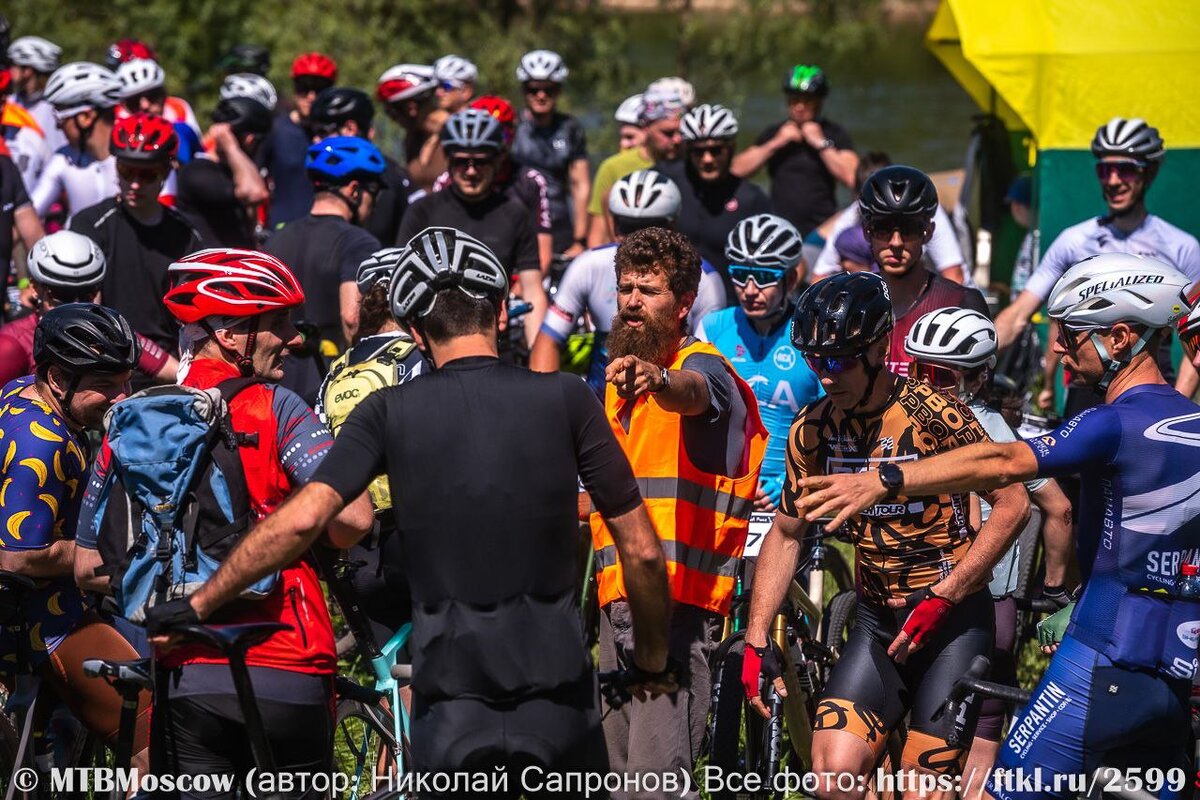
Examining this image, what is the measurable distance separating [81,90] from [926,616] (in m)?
7.56

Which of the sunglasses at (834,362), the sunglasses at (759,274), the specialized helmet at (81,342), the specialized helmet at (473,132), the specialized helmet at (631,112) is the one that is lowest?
the specialized helmet at (81,342)

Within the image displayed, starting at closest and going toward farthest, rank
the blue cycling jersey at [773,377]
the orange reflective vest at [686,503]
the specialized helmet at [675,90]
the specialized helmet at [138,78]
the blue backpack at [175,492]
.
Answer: the blue backpack at [175,492], the orange reflective vest at [686,503], the blue cycling jersey at [773,377], the specialized helmet at [138,78], the specialized helmet at [675,90]

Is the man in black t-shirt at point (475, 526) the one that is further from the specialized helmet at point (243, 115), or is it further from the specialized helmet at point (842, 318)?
the specialized helmet at point (243, 115)

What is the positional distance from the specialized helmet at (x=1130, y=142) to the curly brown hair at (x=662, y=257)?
442cm

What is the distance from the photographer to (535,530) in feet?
13.0

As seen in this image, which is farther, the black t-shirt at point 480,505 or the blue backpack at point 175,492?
the blue backpack at point 175,492

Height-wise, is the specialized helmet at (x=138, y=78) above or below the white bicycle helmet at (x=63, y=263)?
above

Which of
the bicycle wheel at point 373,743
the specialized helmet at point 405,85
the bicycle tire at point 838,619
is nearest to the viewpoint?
the bicycle wheel at point 373,743

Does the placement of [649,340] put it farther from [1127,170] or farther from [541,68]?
[541,68]

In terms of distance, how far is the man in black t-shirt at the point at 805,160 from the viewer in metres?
12.1

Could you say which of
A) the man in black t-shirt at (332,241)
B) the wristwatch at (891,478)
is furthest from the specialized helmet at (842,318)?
the man in black t-shirt at (332,241)

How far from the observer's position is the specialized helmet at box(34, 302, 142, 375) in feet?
16.9

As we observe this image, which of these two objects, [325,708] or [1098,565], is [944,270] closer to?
[1098,565]

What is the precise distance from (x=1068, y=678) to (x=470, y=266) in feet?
7.38
